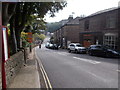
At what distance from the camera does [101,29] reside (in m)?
28.3

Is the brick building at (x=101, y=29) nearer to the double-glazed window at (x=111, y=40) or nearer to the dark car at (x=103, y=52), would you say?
the double-glazed window at (x=111, y=40)

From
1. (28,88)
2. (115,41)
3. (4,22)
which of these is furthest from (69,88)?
(115,41)

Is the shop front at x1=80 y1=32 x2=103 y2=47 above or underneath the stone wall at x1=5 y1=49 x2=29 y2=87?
above

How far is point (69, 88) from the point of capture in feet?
19.1

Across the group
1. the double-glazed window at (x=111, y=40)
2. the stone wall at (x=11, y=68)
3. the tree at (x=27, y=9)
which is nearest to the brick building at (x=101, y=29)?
the double-glazed window at (x=111, y=40)

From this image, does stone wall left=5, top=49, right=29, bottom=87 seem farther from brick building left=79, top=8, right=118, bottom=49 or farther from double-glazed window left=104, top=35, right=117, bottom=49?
double-glazed window left=104, top=35, right=117, bottom=49

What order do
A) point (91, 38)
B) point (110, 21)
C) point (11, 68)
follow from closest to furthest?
point (11, 68) → point (110, 21) → point (91, 38)

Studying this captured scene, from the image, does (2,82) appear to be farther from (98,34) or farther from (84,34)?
(84,34)

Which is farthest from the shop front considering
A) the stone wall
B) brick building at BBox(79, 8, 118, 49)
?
the stone wall

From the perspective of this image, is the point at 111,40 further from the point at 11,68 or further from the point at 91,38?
the point at 11,68

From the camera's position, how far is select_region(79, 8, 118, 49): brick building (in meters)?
24.8

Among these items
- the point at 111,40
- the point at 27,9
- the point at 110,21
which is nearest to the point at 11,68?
the point at 27,9

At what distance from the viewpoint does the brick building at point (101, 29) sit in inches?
977

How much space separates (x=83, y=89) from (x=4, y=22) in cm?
472
